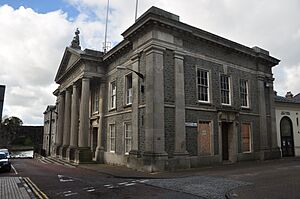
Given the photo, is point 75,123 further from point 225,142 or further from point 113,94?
point 225,142

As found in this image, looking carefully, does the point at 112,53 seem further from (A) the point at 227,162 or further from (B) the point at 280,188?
(B) the point at 280,188

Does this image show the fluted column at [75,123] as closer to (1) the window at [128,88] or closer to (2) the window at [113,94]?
(2) the window at [113,94]

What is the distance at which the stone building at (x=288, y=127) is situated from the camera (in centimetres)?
2662

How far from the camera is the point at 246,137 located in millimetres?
22297

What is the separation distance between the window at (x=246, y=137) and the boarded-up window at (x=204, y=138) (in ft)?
13.2

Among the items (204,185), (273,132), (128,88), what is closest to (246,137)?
(273,132)

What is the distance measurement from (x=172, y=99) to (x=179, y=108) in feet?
2.31

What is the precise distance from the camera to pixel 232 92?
70.8 ft

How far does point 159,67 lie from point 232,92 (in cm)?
722

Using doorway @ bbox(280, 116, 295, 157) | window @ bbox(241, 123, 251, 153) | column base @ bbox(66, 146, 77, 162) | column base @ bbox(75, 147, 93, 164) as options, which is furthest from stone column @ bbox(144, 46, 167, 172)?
doorway @ bbox(280, 116, 295, 157)

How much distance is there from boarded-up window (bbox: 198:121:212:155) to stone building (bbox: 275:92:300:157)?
1029 cm

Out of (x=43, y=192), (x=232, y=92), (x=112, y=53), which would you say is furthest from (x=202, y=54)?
(x=43, y=192)

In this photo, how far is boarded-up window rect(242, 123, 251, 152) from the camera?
865 inches

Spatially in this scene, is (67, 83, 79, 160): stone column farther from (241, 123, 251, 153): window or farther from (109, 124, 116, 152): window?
(241, 123, 251, 153): window
